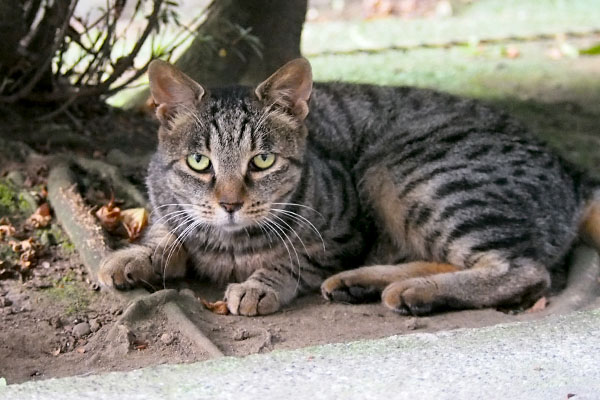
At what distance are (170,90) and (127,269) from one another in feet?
2.87

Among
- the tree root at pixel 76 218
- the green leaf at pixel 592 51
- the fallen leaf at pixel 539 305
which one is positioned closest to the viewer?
the fallen leaf at pixel 539 305

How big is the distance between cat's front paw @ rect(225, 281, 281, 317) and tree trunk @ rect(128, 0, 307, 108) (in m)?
2.22

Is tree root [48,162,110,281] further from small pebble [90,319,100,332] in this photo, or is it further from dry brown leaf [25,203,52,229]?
small pebble [90,319,100,332]

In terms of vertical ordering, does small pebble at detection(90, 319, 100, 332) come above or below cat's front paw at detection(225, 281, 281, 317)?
below

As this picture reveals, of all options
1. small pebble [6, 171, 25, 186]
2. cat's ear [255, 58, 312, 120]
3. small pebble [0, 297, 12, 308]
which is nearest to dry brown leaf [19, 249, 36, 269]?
small pebble [0, 297, 12, 308]

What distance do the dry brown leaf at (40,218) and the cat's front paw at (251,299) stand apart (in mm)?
1277

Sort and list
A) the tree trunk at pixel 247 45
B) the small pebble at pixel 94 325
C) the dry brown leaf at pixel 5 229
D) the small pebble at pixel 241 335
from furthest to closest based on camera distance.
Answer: the tree trunk at pixel 247 45, the dry brown leaf at pixel 5 229, the small pebble at pixel 94 325, the small pebble at pixel 241 335

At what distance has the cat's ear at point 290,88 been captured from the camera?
3.88 metres

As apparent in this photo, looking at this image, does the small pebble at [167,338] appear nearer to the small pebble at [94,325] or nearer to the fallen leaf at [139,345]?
the fallen leaf at [139,345]

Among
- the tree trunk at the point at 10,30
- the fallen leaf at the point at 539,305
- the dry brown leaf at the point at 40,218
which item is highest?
the tree trunk at the point at 10,30

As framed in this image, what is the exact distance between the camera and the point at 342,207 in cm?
443

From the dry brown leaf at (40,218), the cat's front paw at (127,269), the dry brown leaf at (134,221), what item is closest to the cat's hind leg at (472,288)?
the cat's front paw at (127,269)

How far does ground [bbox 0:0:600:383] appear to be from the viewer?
3.52 m

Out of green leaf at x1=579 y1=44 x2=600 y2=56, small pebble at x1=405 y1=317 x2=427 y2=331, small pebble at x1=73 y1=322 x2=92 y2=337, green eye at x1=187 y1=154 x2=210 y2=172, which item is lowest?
small pebble at x1=73 y1=322 x2=92 y2=337
